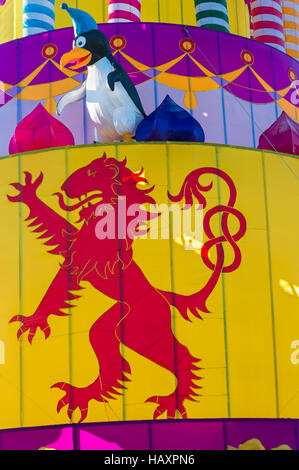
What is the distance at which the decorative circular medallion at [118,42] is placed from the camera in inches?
567

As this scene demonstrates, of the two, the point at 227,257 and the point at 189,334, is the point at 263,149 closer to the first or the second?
the point at 227,257

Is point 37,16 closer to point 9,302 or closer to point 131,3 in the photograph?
point 131,3

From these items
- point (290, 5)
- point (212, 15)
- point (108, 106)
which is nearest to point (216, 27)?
point (212, 15)

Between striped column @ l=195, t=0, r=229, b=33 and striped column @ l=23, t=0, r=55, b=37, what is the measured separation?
7.56 ft

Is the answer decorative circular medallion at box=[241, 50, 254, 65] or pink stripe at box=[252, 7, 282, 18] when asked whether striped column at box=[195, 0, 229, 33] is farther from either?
decorative circular medallion at box=[241, 50, 254, 65]

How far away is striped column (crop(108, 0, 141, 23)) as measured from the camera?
15.5m

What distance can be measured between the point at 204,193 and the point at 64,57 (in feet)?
10.2

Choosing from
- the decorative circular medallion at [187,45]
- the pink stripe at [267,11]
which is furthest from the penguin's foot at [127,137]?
the pink stripe at [267,11]

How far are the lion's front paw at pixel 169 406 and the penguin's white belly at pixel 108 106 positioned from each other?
147 inches

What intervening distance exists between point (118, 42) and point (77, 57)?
3.93 feet

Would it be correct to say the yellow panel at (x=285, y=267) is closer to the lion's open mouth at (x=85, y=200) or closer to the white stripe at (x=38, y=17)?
the lion's open mouth at (x=85, y=200)

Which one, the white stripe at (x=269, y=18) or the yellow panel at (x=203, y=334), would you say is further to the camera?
the white stripe at (x=269, y=18)

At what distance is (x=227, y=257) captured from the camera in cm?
1152

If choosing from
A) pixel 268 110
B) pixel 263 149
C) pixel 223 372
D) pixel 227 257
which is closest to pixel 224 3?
pixel 268 110
